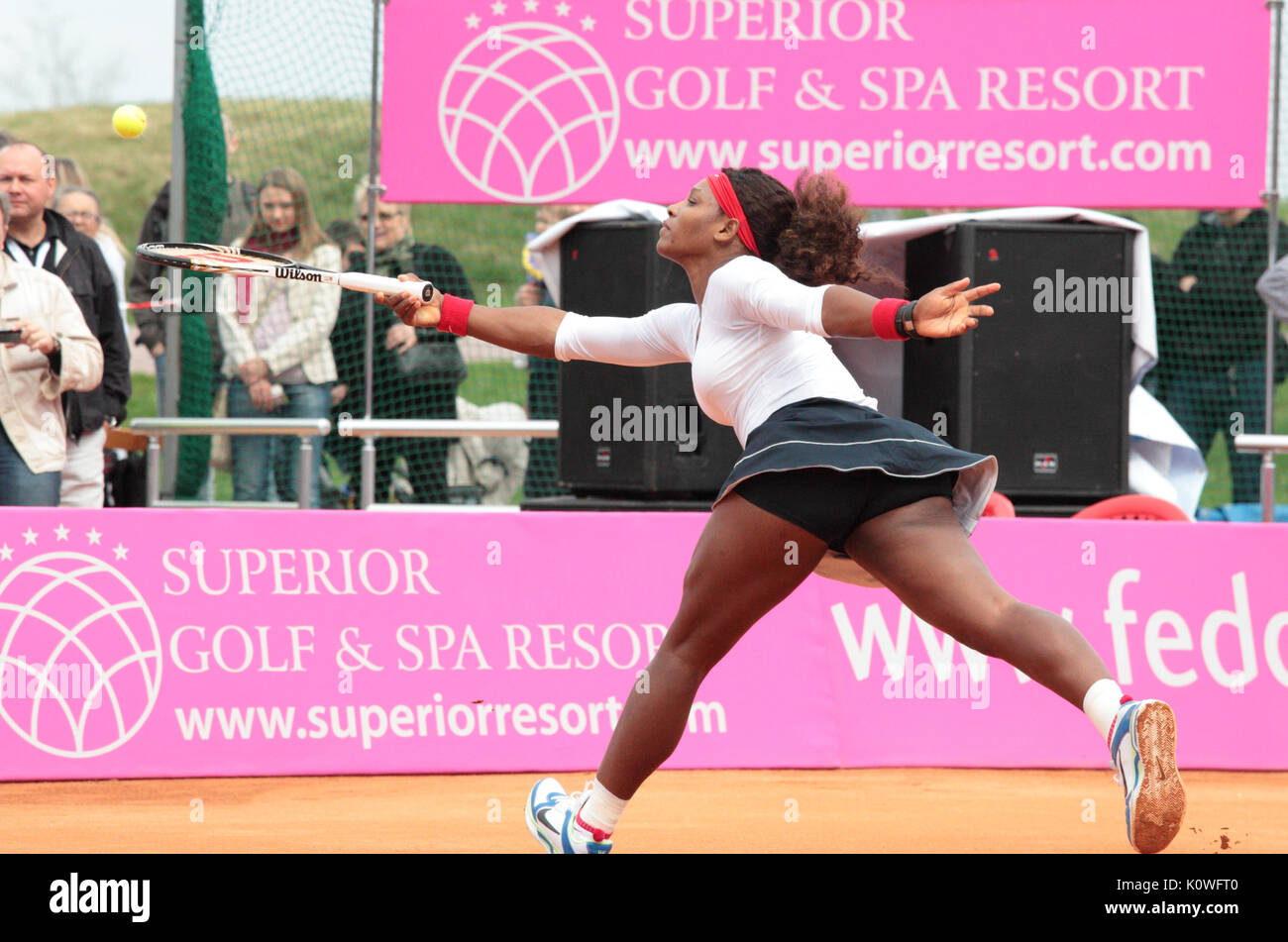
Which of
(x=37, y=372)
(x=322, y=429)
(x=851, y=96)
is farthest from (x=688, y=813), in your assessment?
(x=851, y=96)

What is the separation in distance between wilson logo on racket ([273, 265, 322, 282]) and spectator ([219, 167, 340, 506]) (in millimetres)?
3627

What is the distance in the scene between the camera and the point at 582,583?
6.25 m

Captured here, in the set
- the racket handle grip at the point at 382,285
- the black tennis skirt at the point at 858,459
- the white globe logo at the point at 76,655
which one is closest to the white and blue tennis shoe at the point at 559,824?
the black tennis skirt at the point at 858,459

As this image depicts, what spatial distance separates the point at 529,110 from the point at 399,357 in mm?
1707

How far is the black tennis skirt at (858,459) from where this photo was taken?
3770 millimetres

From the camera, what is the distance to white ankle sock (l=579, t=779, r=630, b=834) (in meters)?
4.08

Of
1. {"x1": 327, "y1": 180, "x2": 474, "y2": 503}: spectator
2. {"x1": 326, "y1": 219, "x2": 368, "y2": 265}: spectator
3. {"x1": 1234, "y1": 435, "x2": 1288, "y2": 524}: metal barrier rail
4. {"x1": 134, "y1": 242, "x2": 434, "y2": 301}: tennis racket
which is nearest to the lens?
{"x1": 134, "y1": 242, "x2": 434, "y2": 301}: tennis racket

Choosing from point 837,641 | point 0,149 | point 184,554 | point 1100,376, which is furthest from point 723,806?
point 0,149

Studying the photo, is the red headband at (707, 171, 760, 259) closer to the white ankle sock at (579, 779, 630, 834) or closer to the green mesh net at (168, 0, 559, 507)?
the white ankle sock at (579, 779, 630, 834)

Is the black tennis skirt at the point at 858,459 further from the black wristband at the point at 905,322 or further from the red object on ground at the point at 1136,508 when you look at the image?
the red object on ground at the point at 1136,508

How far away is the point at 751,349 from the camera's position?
13.0 feet

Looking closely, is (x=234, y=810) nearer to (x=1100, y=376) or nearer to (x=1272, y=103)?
(x=1100, y=376)

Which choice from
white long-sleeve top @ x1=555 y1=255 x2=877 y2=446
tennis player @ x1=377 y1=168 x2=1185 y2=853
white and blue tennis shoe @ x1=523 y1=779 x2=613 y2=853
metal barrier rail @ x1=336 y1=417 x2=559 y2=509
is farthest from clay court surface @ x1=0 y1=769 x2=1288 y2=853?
metal barrier rail @ x1=336 y1=417 x2=559 y2=509

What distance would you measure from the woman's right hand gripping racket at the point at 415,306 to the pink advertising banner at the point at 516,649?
75.6 inches
